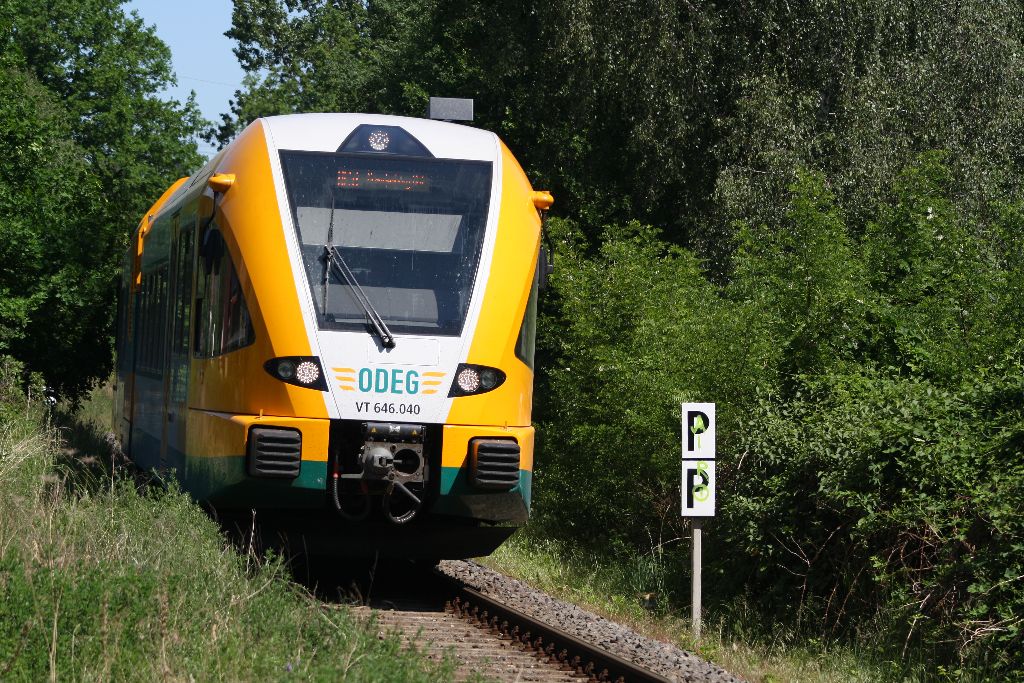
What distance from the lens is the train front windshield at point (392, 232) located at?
33.3 ft

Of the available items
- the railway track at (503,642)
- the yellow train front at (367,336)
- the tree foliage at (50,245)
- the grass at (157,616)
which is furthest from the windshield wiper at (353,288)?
the tree foliage at (50,245)

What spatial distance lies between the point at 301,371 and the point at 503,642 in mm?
2325

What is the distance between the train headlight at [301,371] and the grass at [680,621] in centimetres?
321

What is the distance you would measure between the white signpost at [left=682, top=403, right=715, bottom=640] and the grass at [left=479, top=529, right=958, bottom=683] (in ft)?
1.71

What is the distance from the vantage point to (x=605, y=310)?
1683 cm

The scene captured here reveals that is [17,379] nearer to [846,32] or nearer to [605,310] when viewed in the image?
[605,310]

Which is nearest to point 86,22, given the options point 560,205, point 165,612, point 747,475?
point 560,205

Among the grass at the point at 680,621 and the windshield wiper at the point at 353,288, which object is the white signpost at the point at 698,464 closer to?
the grass at the point at 680,621

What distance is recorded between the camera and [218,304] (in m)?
10.8

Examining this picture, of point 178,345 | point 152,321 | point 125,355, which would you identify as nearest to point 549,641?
point 178,345

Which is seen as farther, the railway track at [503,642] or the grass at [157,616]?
the railway track at [503,642]

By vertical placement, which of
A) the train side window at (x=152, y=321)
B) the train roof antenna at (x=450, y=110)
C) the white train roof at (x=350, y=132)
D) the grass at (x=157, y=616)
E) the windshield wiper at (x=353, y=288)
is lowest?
the grass at (x=157, y=616)

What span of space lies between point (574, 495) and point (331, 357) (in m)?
7.30

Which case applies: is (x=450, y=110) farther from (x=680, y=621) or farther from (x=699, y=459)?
(x=680, y=621)
